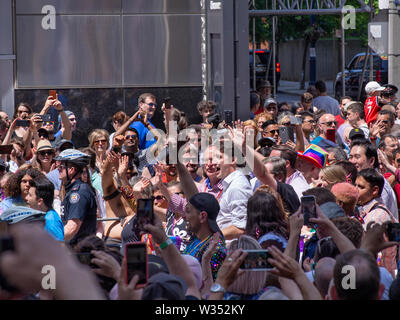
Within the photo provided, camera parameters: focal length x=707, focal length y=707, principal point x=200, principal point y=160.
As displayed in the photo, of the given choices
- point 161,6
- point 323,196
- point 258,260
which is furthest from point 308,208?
point 161,6

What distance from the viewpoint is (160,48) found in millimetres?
13914

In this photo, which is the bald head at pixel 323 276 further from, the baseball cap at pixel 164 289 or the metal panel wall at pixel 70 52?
the metal panel wall at pixel 70 52

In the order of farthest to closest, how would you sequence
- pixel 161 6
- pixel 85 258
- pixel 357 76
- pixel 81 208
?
pixel 357 76 < pixel 161 6 < pixel 81 208 < pixel 85 258

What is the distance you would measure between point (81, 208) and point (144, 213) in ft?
7.38

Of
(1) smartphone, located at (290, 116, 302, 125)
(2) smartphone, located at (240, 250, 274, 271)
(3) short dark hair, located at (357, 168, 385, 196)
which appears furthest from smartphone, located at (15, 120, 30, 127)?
(2) smartphone, located at (240, 250, 274, 271)

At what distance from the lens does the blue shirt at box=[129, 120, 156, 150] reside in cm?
987

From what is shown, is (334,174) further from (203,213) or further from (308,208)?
(308,208)

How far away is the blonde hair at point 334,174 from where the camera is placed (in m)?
6.55

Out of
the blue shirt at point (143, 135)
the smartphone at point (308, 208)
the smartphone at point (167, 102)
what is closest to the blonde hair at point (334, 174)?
the smartphone at point (308, 208)

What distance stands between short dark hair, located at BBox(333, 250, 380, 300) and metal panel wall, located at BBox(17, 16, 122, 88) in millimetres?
10791

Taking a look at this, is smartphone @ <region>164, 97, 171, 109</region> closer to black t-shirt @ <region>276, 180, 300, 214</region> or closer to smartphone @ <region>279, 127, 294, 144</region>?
smartphone @ <region>279, 127, 294, 144</region>

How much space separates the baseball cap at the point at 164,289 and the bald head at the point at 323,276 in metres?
0.98
